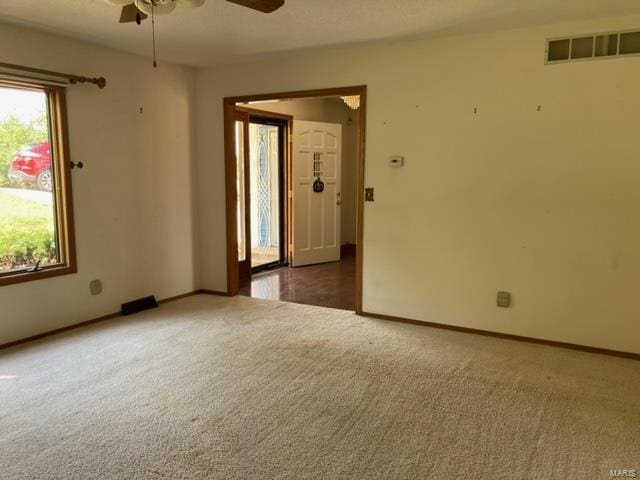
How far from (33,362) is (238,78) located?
3003 millimetres

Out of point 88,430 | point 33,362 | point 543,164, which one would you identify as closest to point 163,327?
point 33,362

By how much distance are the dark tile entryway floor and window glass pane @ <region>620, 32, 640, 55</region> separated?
2889 mm

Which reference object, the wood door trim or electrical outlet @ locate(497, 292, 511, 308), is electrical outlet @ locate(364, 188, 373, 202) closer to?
the wood door trim

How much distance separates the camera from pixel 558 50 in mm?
3252

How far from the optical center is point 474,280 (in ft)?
12.1

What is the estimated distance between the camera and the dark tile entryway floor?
472 centimetres

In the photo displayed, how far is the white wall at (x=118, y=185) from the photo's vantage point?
3523 mm

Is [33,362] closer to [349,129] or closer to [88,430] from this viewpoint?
[88,430]

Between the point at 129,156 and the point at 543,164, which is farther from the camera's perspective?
the point at 129,156

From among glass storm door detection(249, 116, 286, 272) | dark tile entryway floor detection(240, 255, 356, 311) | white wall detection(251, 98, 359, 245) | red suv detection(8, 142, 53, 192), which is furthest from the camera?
white wall detection(251, 98, 359, 245)

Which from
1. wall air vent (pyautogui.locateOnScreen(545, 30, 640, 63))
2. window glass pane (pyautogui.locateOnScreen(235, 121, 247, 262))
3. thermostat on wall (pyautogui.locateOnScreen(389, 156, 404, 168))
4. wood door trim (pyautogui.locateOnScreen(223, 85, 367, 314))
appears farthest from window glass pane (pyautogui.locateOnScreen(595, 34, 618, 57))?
window glass pane (pyautogui.locateOnScreen(235, 121, 247, 262))

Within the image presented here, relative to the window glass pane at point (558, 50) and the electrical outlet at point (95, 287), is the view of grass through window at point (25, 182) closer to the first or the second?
the electrical outlet at point (95, 287)

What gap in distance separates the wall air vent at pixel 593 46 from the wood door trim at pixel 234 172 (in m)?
1.45

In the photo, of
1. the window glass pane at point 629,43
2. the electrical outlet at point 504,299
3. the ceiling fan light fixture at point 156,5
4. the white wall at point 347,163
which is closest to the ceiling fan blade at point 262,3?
the ceiling fan light fixture at point 156,5
